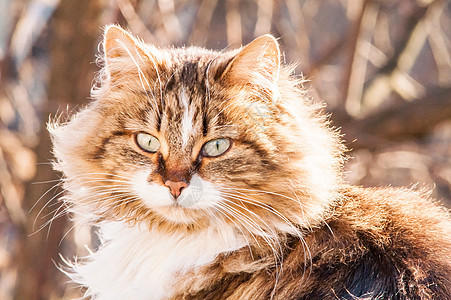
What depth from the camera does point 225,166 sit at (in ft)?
5.66

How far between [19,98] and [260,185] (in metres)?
2.55

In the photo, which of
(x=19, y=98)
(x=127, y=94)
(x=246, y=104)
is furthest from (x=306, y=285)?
(x=19, y=98)

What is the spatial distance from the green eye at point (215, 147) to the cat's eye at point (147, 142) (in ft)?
0.49

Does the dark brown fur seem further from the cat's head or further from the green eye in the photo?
the green eye

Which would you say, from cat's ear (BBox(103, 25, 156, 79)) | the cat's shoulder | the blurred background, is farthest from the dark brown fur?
the blurred background

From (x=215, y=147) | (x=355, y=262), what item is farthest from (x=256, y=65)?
(x=355, y=262)

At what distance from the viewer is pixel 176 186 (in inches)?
64.9

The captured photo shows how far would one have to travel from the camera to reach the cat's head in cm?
172

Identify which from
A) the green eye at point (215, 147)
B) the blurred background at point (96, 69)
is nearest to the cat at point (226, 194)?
the green eye at point (215, 147)

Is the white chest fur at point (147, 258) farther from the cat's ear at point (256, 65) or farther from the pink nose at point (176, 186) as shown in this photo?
the cat's ear at point (256, 65)

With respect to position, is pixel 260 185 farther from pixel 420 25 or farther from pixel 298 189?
pixel 420 25

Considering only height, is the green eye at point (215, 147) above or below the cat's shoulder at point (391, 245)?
above

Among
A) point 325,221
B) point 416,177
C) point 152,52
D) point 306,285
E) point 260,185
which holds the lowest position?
point 416,177

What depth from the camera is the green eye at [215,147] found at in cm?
174
